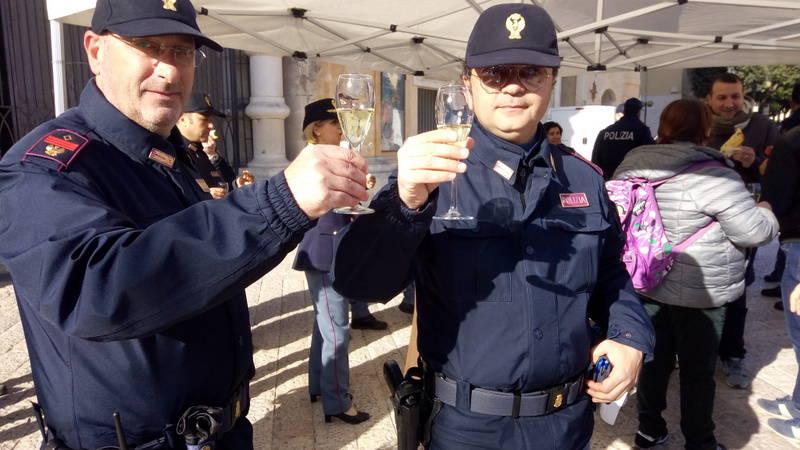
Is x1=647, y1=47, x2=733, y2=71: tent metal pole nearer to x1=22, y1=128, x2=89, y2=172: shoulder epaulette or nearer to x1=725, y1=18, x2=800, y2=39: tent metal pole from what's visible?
x1=725, y1=18, x2=800, y2=39: tent metal pole

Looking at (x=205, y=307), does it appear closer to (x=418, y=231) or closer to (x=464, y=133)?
(x=418, y=231)

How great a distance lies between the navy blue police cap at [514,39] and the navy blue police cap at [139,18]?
0.93m

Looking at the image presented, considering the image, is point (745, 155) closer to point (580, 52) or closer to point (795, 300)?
point (580, 52)

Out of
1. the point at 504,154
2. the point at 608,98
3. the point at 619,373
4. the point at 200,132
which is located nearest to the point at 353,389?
the point at 200,132

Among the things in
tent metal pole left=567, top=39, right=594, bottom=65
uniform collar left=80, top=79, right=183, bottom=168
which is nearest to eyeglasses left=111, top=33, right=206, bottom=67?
uniform collar left=80, top=79, right=183, bottom=168

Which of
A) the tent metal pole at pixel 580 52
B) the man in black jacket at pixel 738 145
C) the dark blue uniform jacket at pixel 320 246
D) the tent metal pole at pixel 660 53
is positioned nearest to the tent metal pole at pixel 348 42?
the tent metal pole at pixel 580 52

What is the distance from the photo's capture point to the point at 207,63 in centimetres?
934

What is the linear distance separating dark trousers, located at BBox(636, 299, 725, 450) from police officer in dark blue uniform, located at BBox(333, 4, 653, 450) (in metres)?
1.58

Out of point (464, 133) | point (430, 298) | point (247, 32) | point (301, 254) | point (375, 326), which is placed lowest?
point (375, 326)

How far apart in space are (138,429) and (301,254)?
2.36 m

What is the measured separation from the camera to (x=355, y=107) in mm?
1307

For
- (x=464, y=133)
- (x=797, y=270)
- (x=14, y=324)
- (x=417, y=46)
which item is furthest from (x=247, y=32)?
(x=797, y=270)

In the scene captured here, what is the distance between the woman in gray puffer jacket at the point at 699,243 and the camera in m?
2.97

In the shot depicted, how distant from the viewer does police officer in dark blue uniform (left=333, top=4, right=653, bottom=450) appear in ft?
5.61
